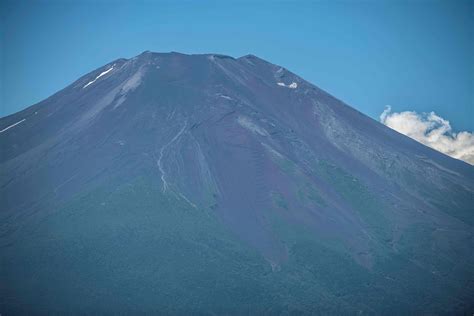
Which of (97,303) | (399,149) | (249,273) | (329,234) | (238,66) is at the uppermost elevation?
(238,66)

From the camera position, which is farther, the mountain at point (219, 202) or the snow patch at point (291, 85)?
the snow patch at point (291, 85)

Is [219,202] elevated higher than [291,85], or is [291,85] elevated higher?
[291,85]

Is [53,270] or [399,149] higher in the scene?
[399,149]

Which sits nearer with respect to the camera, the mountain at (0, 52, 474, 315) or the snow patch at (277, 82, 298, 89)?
the mountain at (0, 52, 474, 315)

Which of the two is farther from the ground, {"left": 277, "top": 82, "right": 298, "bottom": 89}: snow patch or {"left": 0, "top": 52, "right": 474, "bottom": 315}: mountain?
{"left": 277, "top": 82, "right": 298, "bottom": 89}: snow patch

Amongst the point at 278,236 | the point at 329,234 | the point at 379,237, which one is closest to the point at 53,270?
the point at 278,236

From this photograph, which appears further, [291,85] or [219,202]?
[291,85]

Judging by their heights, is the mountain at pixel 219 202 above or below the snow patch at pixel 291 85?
below

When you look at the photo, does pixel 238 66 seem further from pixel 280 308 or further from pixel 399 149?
pixel 280 308
